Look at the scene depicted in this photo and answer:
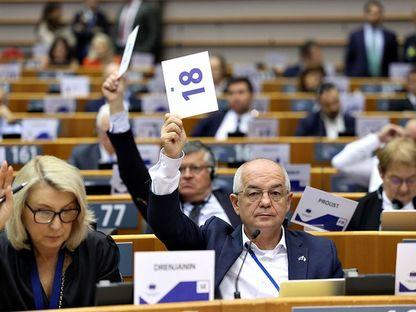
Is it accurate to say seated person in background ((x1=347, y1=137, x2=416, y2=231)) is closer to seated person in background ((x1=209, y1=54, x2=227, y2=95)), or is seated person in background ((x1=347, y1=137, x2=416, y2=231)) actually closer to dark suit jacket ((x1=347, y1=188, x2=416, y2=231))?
dark suit jacket ((x1=347, y1=188, x2=416, y2=231))

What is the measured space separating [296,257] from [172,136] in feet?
2.17

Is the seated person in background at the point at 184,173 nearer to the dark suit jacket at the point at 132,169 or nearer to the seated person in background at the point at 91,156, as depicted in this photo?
the dark suit jacket at the point at 132,169

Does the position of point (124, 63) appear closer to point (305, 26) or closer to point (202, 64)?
point (202, 64)

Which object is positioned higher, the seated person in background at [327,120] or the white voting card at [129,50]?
the seated person in background at [327,120]

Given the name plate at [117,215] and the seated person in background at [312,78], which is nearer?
the name plate at [117,215]

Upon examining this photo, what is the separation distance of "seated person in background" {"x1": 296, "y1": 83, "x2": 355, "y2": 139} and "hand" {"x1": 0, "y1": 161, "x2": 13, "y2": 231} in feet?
16.7

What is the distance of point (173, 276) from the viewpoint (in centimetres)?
297

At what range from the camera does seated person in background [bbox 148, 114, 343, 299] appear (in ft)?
11.6

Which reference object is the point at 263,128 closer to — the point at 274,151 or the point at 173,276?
the point at 274,151

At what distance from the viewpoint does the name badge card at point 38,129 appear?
7.20 metres

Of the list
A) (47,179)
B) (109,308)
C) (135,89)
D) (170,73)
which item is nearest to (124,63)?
(170,73)

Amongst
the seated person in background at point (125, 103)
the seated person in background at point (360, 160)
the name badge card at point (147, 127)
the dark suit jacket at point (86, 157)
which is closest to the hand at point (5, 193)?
the dark suit jacket at point (86, 157)

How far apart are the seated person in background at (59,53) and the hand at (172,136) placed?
922 cm

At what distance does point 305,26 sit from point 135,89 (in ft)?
14.8
